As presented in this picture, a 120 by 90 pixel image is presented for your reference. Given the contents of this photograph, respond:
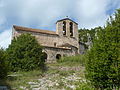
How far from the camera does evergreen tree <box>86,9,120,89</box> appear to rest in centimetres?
1045

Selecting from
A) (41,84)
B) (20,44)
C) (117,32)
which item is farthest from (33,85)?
(20,44)

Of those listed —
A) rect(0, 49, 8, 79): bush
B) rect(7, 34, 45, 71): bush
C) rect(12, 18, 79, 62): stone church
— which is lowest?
rect(0, 49, 8, 79): bush

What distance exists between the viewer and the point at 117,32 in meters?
11.2

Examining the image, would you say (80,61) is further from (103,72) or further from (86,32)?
(86,32)

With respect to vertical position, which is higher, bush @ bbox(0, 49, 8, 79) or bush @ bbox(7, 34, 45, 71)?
bush @ bbox(7, 34, 45, 71)

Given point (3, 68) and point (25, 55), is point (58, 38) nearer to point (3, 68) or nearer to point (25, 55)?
point (25, 55)

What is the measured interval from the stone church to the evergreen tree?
2244 centimetres

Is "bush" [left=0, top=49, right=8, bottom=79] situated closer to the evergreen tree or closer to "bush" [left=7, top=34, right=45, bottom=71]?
"bush" [left=7, top=34, right=45, bottom=71]

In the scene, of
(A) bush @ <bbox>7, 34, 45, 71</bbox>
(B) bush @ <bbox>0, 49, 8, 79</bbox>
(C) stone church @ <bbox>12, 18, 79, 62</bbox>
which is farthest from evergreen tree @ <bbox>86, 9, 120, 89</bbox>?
(C) stone church @ <bbox>12, 18, 79, 62</bbox>

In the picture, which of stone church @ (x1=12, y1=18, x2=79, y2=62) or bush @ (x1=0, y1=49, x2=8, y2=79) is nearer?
bush @ (x1=0, y1=49, x2=8, y2=79)

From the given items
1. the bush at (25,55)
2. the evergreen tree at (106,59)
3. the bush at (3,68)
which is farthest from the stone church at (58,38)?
the evergreen tree at (106,59)

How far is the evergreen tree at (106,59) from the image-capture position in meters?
10.5

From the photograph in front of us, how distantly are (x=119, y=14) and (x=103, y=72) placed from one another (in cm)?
362

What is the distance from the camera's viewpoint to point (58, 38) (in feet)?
127
